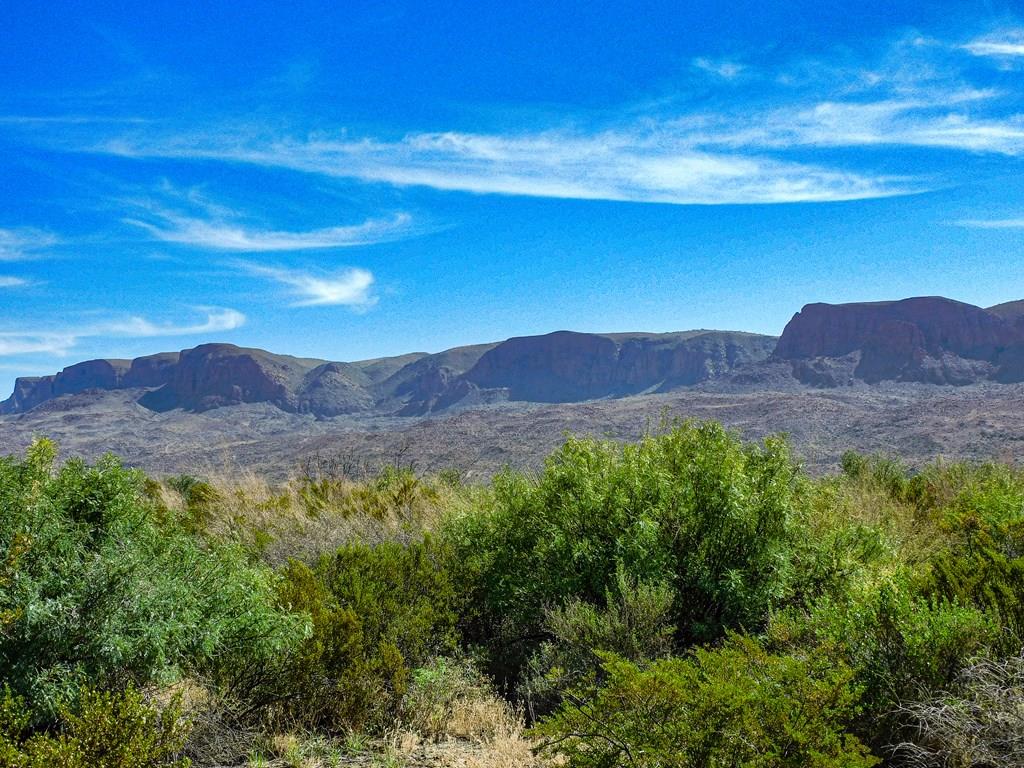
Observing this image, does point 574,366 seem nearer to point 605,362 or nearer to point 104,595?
point 605,362

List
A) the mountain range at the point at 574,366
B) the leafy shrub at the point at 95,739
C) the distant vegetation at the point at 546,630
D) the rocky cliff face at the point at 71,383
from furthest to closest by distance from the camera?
the rocky cliff face at the point at 71,383, the mountain range at the point at 574,366, the distant vegetation at the point at 546,630, the leafy shrub at the point at 95,739

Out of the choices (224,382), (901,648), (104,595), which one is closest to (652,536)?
(901,648)

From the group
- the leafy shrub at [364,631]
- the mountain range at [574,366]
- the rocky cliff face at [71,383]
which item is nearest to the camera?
the leafy shrub at [364,631]

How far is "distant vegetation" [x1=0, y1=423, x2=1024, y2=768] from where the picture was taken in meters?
3.14

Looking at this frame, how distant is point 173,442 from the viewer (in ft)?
245

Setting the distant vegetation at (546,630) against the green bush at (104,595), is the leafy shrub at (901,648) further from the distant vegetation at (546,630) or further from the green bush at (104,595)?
the green bush at (104,595)

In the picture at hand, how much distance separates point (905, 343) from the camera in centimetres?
11012

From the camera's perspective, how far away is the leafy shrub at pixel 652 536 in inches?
231

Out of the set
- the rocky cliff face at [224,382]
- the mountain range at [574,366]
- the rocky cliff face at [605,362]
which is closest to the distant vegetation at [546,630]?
the mountain range at [574,366]

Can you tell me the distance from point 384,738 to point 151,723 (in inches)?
61.6

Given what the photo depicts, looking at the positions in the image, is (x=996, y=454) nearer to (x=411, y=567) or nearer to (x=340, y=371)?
(x=411, y=567)

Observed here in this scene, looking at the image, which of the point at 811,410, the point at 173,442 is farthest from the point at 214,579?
the point at 173,442

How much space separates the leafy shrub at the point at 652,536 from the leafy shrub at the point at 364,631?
0.65 m

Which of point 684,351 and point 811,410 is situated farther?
point 684,351
